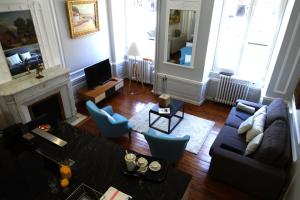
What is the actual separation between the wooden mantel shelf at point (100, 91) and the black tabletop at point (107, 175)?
8.08 ft

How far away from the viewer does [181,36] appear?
4.76m

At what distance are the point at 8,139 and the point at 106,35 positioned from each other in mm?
3831

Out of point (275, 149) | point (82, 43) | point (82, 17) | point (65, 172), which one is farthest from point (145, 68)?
point (65, 172)

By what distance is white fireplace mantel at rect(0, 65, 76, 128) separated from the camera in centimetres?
337

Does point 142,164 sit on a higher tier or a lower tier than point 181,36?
lower

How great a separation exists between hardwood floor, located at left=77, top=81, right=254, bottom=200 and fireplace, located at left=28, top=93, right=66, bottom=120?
1.84 ft

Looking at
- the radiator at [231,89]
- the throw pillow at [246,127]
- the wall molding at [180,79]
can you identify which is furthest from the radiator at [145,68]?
the throw pillow at [246,127]

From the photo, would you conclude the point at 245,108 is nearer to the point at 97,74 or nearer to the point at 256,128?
the point at 256,128

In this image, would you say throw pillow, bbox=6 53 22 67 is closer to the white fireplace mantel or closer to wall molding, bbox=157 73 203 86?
the white fireplace mantel

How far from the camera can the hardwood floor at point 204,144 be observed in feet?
9.98

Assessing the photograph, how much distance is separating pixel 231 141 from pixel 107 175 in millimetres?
2148

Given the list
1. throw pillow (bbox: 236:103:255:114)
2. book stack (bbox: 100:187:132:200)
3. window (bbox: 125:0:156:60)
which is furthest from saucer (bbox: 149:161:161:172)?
window (bbox: 125:0:156:60)

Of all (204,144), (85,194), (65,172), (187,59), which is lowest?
(204,144)

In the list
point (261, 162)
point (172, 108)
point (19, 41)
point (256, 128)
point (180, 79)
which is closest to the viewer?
point (261, 162)
